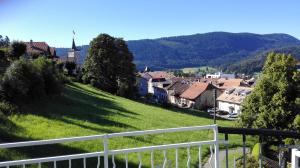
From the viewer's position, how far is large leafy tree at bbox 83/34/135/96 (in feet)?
177

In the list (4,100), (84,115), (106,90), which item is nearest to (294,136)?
(4,100)

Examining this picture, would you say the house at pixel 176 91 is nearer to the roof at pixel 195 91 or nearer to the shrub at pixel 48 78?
the roof at pixel 195 91

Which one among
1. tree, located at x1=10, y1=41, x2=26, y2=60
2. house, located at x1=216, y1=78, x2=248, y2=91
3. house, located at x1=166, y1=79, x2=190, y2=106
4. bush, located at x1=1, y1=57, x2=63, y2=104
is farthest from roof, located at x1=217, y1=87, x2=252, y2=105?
bush, located at x1=1, y1=57, x2=63, y2=104

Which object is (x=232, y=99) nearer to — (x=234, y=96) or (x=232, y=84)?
(x=234, y=96)

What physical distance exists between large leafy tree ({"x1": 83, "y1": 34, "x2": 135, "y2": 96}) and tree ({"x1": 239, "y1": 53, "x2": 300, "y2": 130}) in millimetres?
Answer: 30051

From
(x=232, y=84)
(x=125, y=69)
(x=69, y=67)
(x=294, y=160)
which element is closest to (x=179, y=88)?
(x=232, y=84)

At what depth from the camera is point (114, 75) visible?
55312mm

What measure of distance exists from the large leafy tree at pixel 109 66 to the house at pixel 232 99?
2848cm

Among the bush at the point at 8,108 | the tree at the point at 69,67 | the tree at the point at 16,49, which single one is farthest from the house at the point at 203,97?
the bush at the point at 8,108

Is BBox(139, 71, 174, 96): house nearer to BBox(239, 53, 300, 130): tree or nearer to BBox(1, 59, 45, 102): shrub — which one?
BBox(239, 53, 300, 130): tree

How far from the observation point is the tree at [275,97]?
2312cm

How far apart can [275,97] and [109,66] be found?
108ft

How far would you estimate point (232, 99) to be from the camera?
261ft

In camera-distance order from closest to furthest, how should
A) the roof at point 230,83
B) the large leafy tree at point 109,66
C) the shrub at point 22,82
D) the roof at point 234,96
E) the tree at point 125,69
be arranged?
1. the shrub at point 22,82
2. the large leafy tree at point 109,66
3. the tree at point 125,69
4. the roof at point 234,96
5. the roof at point 230,83
